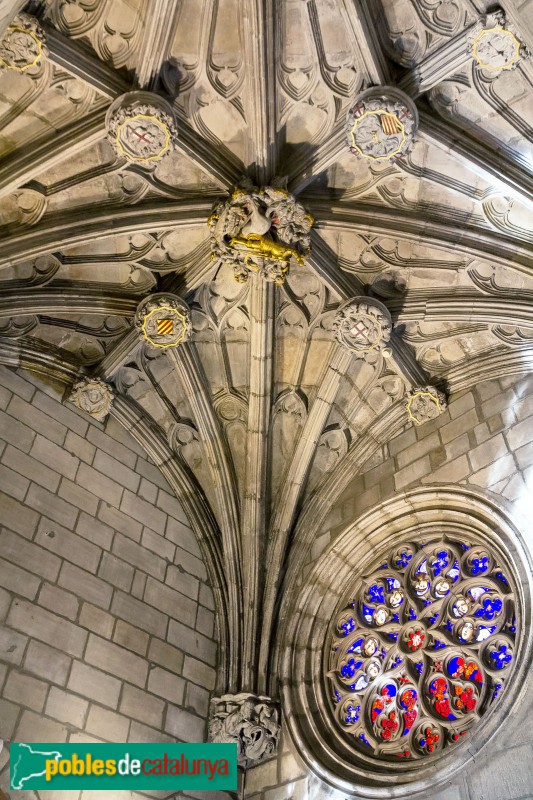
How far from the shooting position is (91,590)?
24.1ft

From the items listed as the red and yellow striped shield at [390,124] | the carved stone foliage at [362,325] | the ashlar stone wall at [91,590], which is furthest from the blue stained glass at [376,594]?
the red and yellow striped shield at [390,124]

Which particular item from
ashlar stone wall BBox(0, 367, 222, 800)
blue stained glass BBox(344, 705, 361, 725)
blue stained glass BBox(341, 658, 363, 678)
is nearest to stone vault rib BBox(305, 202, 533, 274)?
ashlar stone wall BBox(0, 367, 222, 800)

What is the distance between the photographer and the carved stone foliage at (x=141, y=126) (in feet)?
22.2

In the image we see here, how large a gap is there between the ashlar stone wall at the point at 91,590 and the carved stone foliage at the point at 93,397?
0.11m

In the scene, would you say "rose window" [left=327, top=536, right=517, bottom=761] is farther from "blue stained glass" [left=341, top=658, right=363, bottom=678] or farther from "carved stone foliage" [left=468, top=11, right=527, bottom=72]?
"carved stone foliage" [left=468, top=11, right=527, bottom=72]

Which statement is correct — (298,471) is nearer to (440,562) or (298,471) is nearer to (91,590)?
(440,562)

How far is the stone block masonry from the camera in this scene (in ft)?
21.5

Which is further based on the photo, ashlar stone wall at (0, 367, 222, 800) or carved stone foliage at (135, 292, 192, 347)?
carved stone foliage at (135, 292, 192, 347)

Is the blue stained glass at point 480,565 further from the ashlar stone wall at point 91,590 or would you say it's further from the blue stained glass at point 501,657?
the ashlar stone wall at point 91,590

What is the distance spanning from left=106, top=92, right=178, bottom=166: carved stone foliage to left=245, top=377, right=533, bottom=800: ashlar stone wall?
377cm

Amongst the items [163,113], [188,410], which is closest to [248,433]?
[188,410]

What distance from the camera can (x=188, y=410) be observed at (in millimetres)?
9086

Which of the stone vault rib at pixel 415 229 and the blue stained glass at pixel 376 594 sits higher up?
the stone vault rib at pixel 415 229

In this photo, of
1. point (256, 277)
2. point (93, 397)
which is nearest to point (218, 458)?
point (93, 397)
